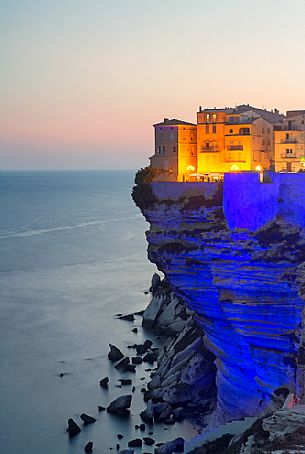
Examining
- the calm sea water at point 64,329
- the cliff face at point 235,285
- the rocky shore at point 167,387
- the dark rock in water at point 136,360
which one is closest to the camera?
the cliff face at point 235,285

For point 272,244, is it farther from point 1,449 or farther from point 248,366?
point 1,449

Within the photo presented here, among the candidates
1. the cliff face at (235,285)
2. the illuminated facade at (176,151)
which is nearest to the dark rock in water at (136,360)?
the cliff face at (235,285)

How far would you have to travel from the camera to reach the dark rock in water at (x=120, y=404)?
3628 centimetres

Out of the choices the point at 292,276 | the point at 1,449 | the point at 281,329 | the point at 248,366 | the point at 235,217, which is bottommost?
the point at 1,449

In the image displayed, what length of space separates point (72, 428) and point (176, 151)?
49.2 ft

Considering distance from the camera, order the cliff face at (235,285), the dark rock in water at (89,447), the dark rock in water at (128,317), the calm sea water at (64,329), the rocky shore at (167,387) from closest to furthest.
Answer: the cliff face at (235,285) < the dark rock in water at (89,447) < the rocky shore at (167,387) < the calm sea water at (64,329) < the dark rock in water at (128,317)

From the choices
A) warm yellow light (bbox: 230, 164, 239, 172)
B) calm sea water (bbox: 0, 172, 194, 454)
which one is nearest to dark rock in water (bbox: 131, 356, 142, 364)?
calm sea water (bbox: 0, 172, 194, 454)

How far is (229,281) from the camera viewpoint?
101 ft

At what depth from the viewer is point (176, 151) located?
39.2 m

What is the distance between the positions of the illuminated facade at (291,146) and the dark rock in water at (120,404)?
1422 cm

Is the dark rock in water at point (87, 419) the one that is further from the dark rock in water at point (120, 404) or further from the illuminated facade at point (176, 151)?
the illuminated facade at point (176, 151)

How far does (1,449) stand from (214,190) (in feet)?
48.9

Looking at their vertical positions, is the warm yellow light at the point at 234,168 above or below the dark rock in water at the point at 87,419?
above

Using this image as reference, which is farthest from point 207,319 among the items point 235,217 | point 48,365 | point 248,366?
point 48,365
